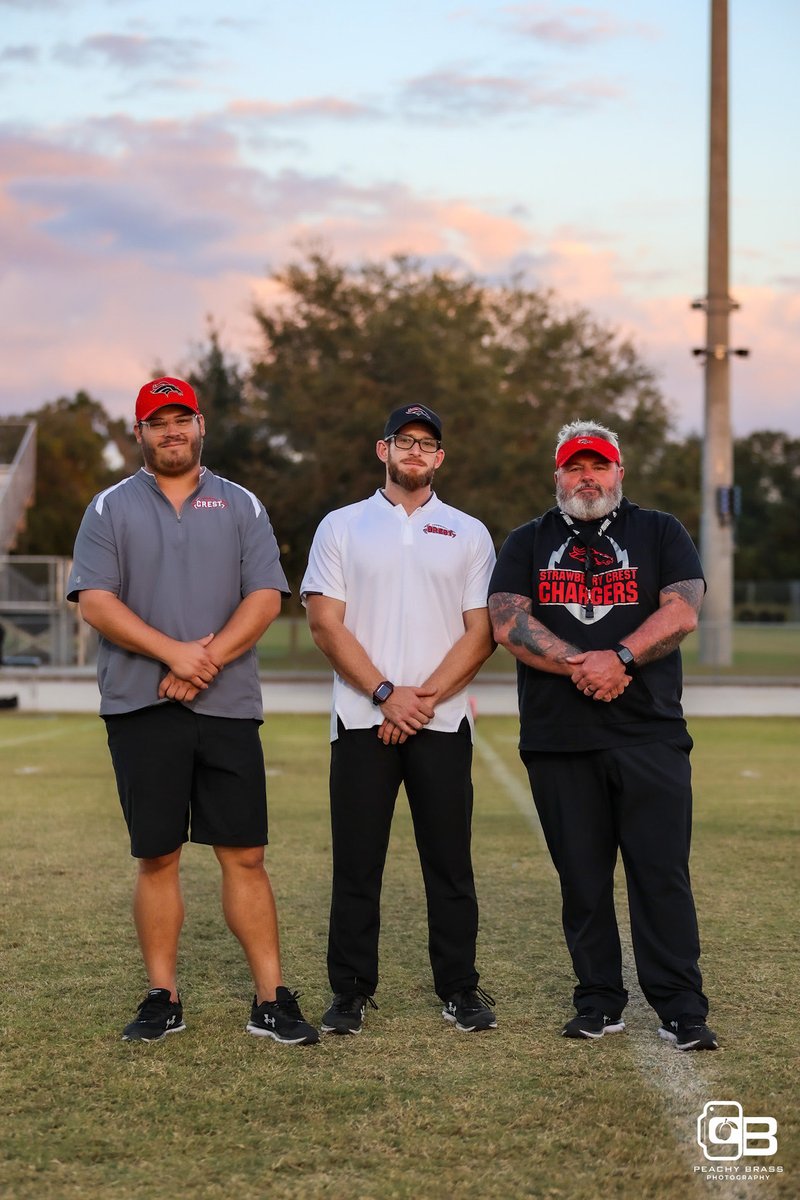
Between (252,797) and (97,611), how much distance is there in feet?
2.59

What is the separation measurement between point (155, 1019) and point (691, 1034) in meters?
1.71

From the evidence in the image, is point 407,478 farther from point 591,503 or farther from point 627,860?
point 627,860

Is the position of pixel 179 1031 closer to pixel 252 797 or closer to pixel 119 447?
pixel 252 797

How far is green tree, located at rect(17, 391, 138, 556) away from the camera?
5734 centimetres

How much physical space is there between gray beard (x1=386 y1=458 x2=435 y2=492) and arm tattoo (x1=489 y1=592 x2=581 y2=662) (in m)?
0.48

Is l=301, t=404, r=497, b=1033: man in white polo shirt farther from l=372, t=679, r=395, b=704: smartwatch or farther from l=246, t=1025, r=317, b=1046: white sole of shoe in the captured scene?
l=246, t=1025, r=317, b=1046: white sole of shoe

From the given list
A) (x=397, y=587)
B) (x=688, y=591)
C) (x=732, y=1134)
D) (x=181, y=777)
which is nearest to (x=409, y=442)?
(x=397, y=587)

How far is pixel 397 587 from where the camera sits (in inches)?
201

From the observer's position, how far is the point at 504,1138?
3873 mm

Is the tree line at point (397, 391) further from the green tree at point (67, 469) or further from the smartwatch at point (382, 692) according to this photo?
the smartwatch at point (382, 692)

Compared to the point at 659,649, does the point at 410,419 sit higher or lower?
higher

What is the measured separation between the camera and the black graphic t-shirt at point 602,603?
4.98 m

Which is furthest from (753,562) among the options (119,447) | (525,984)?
(525,984)

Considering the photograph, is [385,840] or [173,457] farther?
[385,840]
